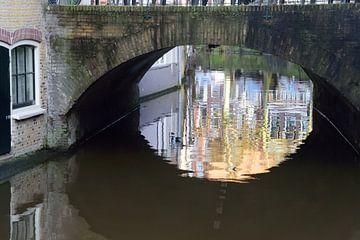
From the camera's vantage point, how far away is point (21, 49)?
42.9 feet

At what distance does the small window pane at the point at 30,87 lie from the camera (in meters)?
13.4

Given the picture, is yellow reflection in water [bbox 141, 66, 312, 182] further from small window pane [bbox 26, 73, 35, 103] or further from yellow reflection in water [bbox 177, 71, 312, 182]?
small window pane [bbox 26, 73, 35, 103]

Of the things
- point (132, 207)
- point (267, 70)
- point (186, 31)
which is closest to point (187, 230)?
point (132, 207)

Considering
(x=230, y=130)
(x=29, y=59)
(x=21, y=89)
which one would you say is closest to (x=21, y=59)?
(x=29, y=59)

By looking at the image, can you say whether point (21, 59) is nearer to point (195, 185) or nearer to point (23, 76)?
point (23, 76)

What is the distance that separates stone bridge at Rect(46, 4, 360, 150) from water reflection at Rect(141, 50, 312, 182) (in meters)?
2.62

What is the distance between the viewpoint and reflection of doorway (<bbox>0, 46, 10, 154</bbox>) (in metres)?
12.0

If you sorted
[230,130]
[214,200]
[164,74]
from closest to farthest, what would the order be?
[214,200]
[230,130]
[164,74]

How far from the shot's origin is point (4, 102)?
39.7ft

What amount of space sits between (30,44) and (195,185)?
16.1ft

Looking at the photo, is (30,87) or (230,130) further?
(230,130)

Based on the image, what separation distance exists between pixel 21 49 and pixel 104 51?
183 cm

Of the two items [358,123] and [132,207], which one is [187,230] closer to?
[132,207]

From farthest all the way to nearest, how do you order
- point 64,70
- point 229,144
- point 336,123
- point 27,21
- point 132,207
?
point 336,123 → point 229,144 → point 64,70 → point 27,21 → point 132,207
